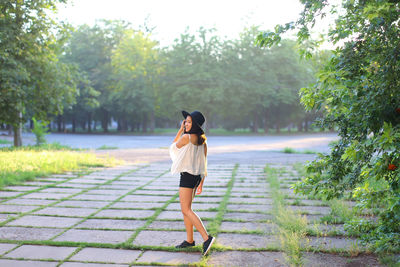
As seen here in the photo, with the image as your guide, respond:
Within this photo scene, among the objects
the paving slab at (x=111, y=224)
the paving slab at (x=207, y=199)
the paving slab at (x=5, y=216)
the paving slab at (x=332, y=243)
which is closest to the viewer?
the paving slab at (x=332, y=243)

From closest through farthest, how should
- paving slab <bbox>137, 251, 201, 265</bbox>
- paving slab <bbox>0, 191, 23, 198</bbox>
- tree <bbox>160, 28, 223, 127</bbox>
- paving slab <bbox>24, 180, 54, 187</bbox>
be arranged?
paving slab <bbox>137, 251, 201, 265</bbox>
paving slab <bbox>0, 191, 23, 198</bbox>
paving slab <bbox>24, 180, 54, 187</bbox>
tree <bbox>160, 28, 223, 127</bbox>

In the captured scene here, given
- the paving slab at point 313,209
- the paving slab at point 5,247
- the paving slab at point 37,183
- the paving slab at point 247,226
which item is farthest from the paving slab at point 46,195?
the paving slab at point 313,209

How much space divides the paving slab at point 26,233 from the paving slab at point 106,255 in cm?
81

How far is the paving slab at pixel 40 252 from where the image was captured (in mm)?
3994

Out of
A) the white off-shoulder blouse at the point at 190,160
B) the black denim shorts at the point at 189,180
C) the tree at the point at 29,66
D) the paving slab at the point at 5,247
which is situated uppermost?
the tree at the point at 29,66

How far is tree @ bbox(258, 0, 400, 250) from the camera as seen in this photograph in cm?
275

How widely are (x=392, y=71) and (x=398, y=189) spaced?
0.88 meters

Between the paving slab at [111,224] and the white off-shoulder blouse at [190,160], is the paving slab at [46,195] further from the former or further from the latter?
the white off-shoulder blouse at [190,160]

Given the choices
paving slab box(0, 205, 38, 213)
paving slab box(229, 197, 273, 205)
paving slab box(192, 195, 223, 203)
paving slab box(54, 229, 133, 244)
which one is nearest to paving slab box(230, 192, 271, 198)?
paving slab box(229, 197, 273, 205)

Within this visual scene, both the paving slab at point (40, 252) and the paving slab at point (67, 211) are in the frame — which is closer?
the paving slab at point (40, 252)

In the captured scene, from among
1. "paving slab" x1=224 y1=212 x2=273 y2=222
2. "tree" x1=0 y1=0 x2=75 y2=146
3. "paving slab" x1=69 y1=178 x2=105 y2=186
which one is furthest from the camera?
"tree" x1=0 y1=0 x2=75 y2=146

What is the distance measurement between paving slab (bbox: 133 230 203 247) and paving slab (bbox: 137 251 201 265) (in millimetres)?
276

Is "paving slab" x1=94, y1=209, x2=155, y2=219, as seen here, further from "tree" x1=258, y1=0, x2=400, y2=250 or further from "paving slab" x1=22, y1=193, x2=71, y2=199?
"tree" x1=258, y1=0, x2=400, y2=250

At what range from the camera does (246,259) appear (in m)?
3.98
